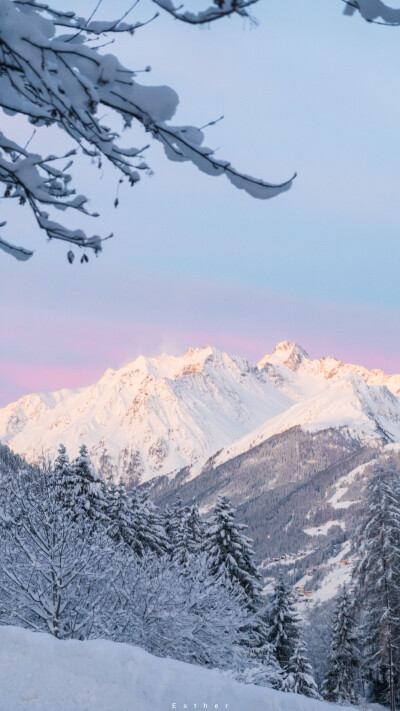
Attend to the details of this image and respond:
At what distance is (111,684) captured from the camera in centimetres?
521

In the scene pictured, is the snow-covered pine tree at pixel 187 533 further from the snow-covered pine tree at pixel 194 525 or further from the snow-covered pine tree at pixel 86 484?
the snow-covered pine tree at pixel 86 484

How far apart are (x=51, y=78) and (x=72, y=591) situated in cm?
1341

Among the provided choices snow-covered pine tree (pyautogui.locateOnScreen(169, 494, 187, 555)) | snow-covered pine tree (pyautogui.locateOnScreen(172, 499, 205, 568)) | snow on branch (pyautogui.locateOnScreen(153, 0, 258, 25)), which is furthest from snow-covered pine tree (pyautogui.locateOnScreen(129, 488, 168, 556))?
snow on branch (pyautogui.locateOnScreen(153, 0, 258, 25))

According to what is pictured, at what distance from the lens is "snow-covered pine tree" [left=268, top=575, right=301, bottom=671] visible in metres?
27.8

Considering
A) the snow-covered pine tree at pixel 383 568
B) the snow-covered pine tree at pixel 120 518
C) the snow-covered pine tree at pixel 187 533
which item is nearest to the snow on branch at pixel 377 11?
the snow-covered pine tree at pixel 383 568

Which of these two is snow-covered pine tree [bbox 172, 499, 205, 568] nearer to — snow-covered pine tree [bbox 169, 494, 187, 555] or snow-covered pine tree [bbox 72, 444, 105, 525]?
snow-covered pine tree [bbox 169, 494, 187, 555]

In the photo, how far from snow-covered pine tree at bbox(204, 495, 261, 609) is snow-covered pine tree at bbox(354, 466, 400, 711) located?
4.49 metres

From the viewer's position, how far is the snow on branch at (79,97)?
260 cm

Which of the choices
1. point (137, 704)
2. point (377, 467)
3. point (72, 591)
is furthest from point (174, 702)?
point (377, 467)

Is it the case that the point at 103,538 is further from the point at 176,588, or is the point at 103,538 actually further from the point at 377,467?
the point at 377,467

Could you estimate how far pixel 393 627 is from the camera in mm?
24703

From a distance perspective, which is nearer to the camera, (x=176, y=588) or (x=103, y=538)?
(x=176, y=588)

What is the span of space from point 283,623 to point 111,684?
83.0ft

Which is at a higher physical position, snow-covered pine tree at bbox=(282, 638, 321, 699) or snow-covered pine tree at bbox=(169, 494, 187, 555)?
snow-covered pine tree at bbox=(169, 494, 187, 555)
